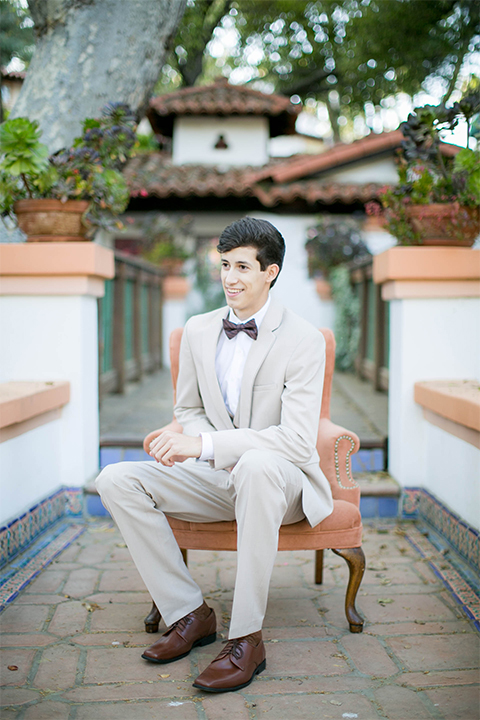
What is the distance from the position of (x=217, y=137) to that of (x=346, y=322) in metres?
6.85

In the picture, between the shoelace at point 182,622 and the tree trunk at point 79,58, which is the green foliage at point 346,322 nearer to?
the tree trunk at point 79,58

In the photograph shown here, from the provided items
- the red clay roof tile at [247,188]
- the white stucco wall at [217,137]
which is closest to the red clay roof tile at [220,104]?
the white stucco wall at [217,137]

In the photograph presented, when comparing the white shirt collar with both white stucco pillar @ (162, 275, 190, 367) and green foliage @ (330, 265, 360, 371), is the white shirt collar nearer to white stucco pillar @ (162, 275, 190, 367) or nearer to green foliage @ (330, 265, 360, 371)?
green foliage @ (330, 265, 360, 371)

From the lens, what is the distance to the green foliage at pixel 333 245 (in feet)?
34.2

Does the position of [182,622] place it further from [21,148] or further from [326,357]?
[21,148]

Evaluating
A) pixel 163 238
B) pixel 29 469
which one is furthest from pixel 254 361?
pixel 163 238

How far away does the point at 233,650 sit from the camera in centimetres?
216

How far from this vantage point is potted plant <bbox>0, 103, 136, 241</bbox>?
12.4 ft

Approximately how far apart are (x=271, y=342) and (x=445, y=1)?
14.2 meters

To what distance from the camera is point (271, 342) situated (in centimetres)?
246

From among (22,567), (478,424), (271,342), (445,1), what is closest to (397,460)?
(478,424)

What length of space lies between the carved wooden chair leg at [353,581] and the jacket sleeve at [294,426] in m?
0.40

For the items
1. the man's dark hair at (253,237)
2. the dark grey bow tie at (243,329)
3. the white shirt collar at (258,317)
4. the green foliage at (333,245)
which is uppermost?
the green foliage at (333,245)

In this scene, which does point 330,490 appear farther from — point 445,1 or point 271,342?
point 445,1
